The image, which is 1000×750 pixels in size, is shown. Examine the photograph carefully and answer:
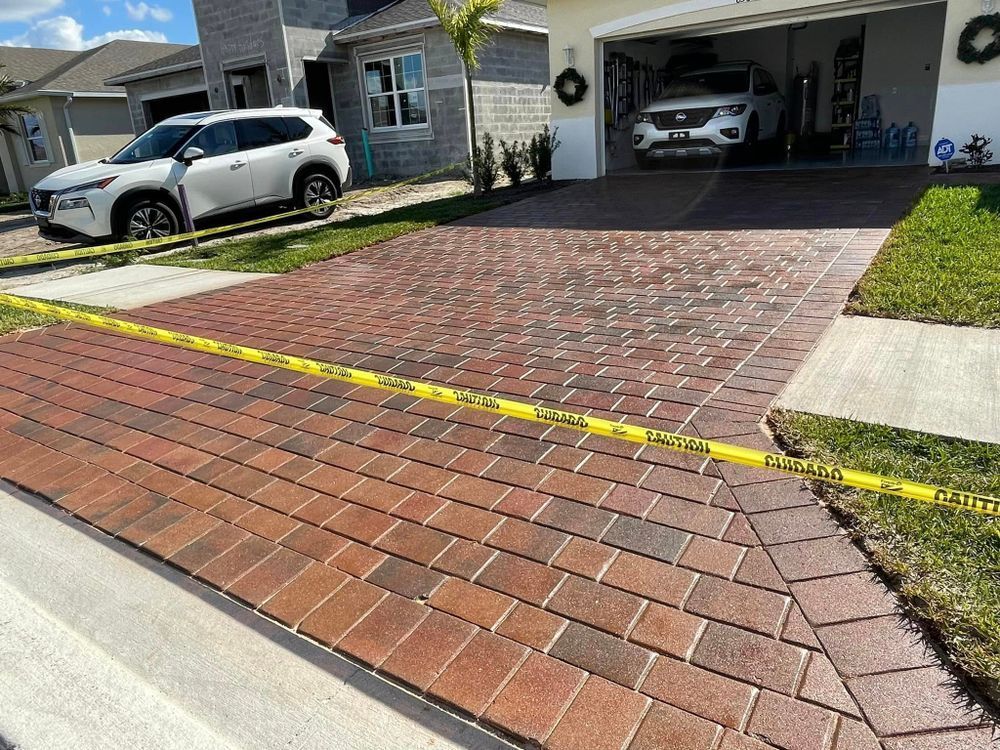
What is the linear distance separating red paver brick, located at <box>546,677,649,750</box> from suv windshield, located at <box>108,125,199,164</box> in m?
11.2

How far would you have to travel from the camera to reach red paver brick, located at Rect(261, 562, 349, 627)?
274 centimetres

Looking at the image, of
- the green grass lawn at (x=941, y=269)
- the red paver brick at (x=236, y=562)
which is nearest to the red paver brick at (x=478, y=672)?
the red paver brick at (x=236, y=562)

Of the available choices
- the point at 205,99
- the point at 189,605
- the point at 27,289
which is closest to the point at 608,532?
the point at 189,605

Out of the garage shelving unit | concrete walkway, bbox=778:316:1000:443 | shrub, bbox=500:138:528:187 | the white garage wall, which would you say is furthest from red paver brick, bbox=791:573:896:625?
the garage shelving unit

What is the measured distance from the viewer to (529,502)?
10.8ft

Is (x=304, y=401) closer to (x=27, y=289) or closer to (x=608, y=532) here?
(x=608, y=532)

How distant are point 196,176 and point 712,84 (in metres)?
10.0

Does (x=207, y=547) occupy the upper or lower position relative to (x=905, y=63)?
lower

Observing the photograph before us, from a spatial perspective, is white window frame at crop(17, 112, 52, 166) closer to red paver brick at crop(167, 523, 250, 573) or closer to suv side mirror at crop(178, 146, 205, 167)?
suv side mirror at crop(178, 146, 205, 167)

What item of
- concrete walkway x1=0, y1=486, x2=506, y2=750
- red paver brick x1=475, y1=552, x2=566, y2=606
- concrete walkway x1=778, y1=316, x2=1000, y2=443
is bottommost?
concrete walkway x1=0, y1=486, x2=506, y2=750

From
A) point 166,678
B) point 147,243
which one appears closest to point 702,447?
point 166,678

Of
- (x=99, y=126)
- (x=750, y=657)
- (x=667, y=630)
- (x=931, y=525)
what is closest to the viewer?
(x=750, y=657)

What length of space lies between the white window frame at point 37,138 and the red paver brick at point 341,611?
97.6 feet

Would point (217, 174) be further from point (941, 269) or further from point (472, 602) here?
point (472, 602)
